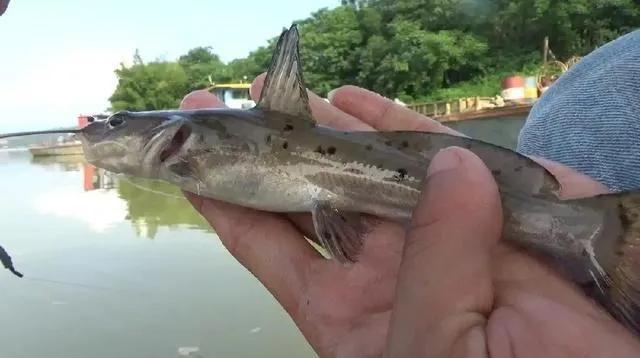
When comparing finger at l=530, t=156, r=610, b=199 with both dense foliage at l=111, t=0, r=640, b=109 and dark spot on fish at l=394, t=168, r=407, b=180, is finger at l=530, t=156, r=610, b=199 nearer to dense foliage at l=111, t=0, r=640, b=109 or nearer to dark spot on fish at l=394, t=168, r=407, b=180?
dark spot on fish at l=394, t=168, r=407, b=180

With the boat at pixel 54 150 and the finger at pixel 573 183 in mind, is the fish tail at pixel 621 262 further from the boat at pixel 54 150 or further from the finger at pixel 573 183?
the boat at pixel 54 150

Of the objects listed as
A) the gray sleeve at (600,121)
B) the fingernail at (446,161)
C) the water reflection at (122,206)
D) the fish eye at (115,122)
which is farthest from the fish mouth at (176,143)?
the water reflection at (122,206)

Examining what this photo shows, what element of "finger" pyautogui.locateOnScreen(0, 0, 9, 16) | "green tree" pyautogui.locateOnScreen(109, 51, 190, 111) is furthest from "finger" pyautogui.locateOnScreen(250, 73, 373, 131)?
"green tree" pyautogui.locateOnScreen(109, 51, 190, 111)

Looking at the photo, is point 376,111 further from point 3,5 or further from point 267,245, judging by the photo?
point 3,5

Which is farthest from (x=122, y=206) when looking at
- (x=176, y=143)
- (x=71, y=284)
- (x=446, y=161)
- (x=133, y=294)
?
(x=446, y=161)

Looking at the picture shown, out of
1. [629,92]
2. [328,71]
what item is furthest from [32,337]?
[328,71]

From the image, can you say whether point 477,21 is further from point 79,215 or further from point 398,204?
point 398,204
